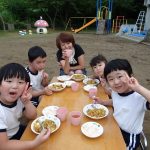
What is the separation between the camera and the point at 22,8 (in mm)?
20203

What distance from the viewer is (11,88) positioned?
184cm

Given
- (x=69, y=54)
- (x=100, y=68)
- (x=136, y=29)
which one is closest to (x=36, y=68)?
(x=69, y=54)

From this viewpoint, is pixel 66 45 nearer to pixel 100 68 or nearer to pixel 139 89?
pixel 100 68

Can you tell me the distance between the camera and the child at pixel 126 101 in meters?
2.08

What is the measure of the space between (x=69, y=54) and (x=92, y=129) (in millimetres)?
1812

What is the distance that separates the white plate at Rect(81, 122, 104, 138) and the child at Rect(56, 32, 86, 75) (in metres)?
1.69

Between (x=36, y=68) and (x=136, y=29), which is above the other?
(x=36, y=68)

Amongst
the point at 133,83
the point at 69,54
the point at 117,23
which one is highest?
the point at 133,83

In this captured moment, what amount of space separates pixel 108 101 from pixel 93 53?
677 cm

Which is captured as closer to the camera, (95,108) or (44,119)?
(44,119)

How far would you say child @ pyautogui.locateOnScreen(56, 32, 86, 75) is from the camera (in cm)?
359

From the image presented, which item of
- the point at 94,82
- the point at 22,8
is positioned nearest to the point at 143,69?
the point at 94,82

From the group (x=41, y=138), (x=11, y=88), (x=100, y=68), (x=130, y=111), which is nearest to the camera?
(x=41, y=138)

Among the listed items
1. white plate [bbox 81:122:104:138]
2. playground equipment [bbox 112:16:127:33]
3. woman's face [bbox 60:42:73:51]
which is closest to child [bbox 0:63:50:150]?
white plate [bbox 81:122:104:138]
